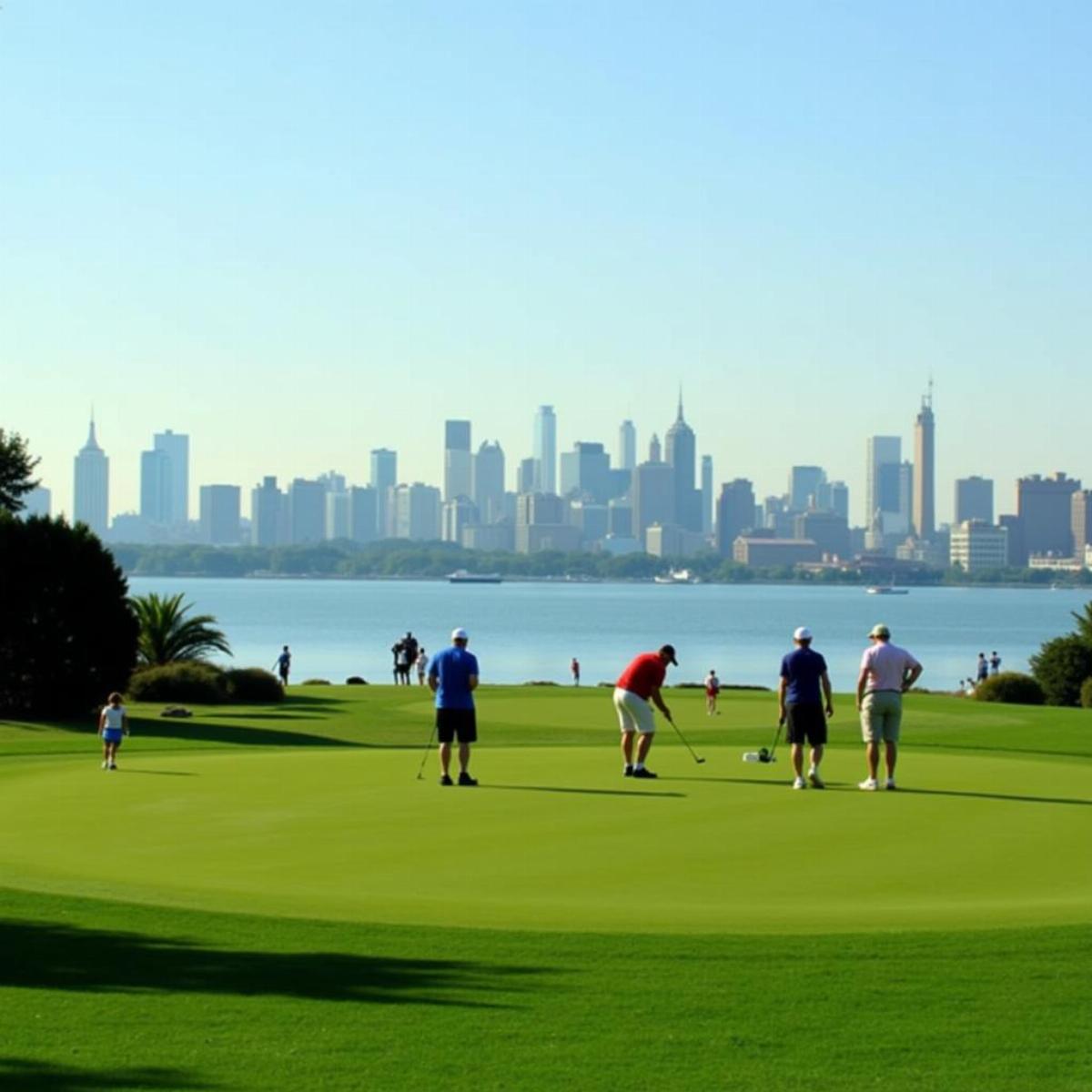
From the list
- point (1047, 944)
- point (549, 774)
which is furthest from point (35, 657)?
point (1047, 944)

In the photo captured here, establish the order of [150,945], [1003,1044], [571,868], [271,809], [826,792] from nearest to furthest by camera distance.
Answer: [1003,1044]
[150,945]
[571,868]
[271,809]
[826,792]

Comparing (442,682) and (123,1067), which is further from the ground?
(442,682)

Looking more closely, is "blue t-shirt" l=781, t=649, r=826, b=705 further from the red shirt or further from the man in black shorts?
the red shirt

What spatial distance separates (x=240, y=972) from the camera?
11.3m

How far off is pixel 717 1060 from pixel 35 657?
3255 cm

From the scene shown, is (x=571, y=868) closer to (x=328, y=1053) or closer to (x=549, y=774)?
(x=328, y=1053)

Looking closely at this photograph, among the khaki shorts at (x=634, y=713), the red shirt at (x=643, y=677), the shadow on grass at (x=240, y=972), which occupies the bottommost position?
the shadow on grass at (x=240, y=972)

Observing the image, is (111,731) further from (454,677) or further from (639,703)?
(639,703)

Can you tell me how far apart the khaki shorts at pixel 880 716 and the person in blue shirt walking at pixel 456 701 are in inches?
166

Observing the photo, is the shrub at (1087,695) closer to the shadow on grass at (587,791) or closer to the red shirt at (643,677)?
the red shirt at (643,677)

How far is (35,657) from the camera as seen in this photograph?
40125 mm

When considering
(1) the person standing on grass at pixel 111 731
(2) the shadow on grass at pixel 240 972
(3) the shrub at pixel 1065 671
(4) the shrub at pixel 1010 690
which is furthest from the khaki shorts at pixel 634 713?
(3) the shrub at pixel 1065 671

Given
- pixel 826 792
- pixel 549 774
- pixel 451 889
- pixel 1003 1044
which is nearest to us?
pixel 1003 1044

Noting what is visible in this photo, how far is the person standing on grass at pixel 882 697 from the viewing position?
69.8 feet
